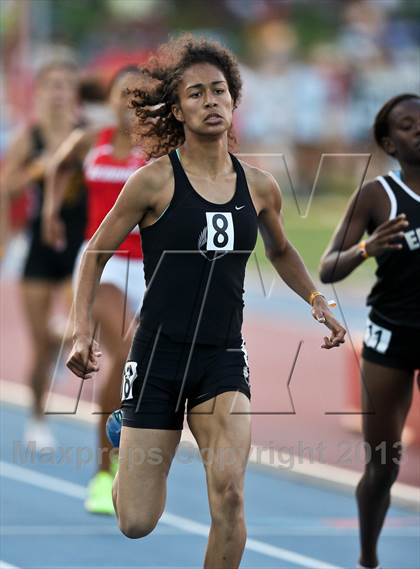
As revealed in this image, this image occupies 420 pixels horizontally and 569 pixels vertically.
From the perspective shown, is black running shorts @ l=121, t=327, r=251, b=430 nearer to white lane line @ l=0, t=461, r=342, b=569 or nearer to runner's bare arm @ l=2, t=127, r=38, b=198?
white lane line @ l=0, t=461, r=342, b=569

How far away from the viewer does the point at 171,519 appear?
8047 millimetres

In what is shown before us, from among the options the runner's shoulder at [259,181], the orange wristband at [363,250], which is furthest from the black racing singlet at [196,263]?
the orange wristband at [363,250]

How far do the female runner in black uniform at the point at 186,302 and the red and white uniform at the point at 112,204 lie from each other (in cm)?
243

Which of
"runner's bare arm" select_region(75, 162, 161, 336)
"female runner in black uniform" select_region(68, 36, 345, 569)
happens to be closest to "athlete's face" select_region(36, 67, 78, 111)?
"female runner in black uniform" select_region(68, 36, 345, 569)

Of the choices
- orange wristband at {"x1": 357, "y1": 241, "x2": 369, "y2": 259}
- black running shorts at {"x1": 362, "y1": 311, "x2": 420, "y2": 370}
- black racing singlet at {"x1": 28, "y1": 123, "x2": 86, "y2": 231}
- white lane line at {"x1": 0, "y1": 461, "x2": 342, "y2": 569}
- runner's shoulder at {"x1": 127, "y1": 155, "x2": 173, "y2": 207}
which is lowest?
white lane line at {"x1": 0, "y1": 461, "x2": 342, "y2": 569}

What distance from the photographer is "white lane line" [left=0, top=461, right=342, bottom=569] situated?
7.16 m

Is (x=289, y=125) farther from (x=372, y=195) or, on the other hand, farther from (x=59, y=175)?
(x=372, y=195)

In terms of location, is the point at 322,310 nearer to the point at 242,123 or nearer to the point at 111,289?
the point at 111,289

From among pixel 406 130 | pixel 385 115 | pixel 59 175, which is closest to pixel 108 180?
pixel 59 175

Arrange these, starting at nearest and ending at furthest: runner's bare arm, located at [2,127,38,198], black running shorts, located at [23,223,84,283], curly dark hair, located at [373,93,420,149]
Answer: curly dark hair, located at [373,93,420,149] < runner's bare arm, located at [2,127,38,198] < black running shorts, located at [23,223,84,283]

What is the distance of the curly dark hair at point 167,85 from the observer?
595cm

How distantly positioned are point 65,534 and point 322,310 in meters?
2.50

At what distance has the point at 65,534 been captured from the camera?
7.68 metres

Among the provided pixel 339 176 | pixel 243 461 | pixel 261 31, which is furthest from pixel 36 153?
pixel 261 31
